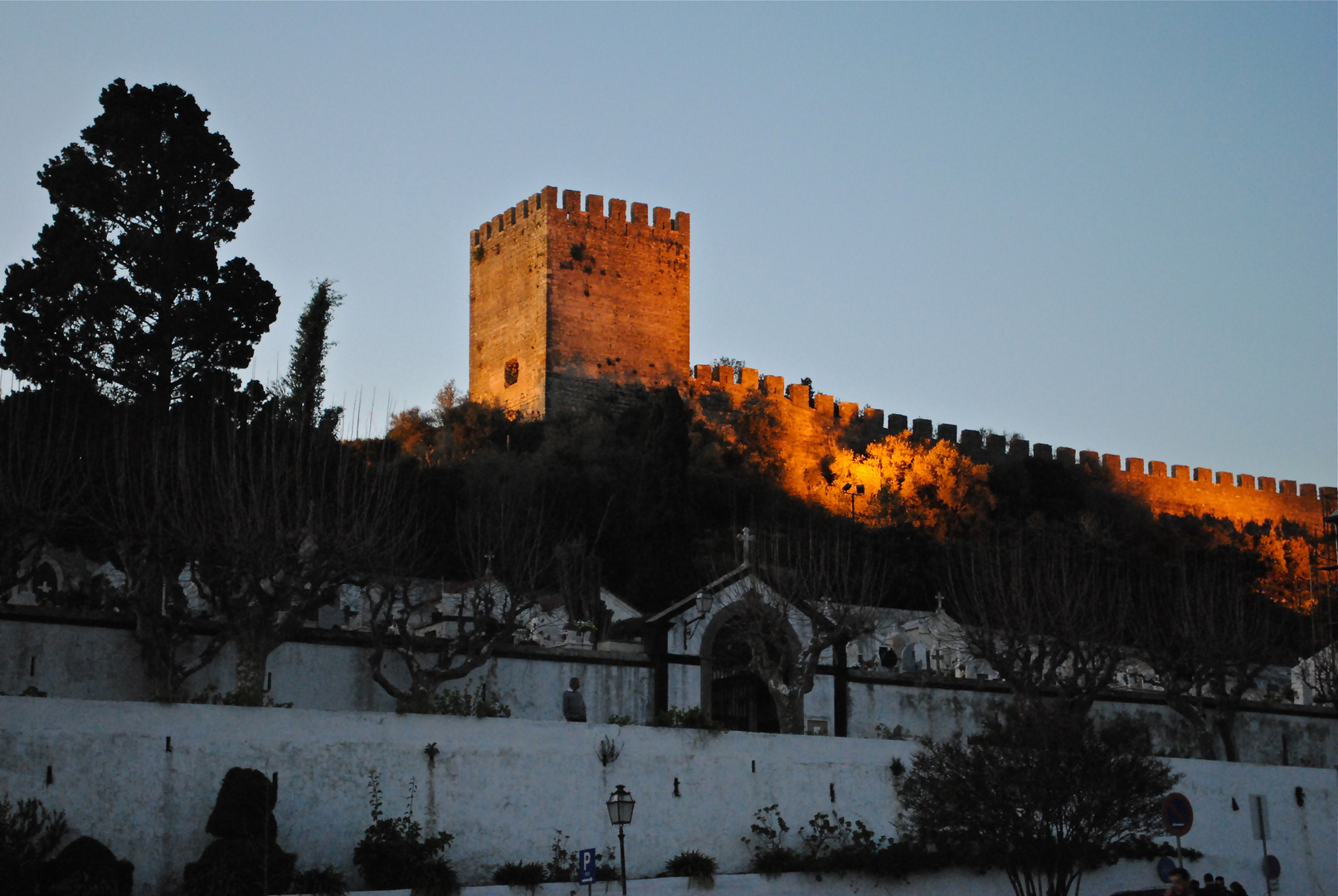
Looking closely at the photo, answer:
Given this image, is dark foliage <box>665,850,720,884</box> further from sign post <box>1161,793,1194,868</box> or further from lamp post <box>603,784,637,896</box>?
sign post <box>1161,793,1194,868</box>

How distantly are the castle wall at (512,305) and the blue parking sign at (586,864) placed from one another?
112 ft

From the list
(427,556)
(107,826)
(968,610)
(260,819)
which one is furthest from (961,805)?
(427,556)

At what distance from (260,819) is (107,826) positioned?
1587 mm

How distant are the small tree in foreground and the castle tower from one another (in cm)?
3250

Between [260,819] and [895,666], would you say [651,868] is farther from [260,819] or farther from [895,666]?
[895,666]

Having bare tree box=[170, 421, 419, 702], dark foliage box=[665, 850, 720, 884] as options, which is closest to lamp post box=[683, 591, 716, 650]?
bare tree box=[170, 421, 419, 702]

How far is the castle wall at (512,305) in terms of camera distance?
53.0 m

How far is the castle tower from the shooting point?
52875 mm

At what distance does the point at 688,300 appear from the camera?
56.4 meters

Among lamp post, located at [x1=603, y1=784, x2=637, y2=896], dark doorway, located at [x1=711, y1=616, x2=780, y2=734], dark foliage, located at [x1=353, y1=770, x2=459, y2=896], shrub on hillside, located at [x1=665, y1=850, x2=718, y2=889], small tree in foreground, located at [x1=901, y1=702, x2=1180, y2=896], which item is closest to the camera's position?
dark foliage, located at [x1=353, y1=770, x2=459, y2=896]

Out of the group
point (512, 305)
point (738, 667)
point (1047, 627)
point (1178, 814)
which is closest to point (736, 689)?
point (738, 667)

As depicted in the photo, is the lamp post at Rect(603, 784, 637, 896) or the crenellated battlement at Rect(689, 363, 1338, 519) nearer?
the lamp post at Rect(603, 784, 637, 896)

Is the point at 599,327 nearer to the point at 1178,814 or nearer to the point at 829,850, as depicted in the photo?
the point at 829,850

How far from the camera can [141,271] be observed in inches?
1156
